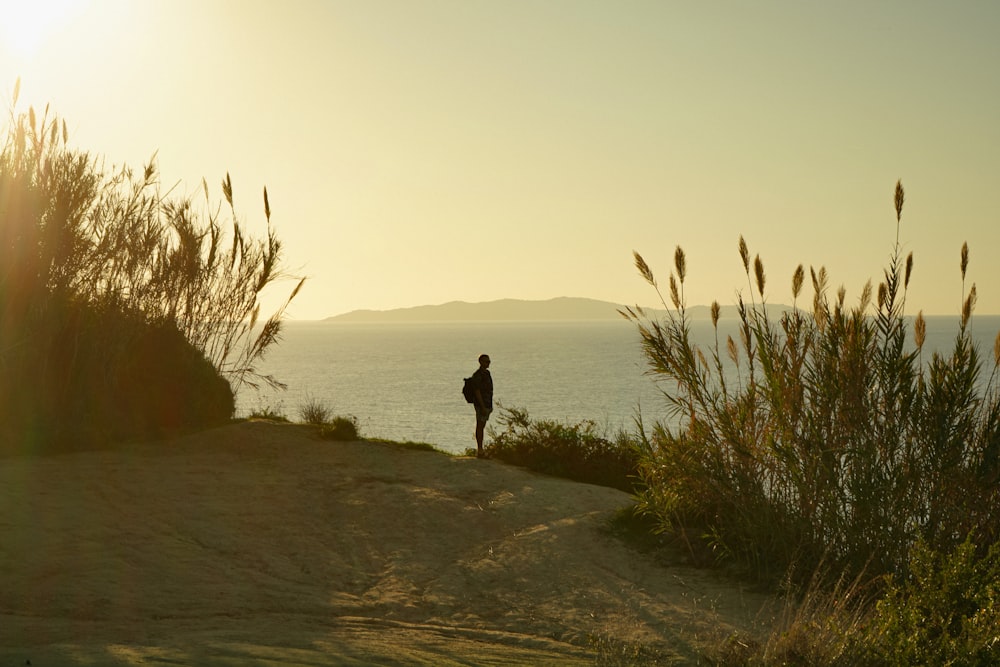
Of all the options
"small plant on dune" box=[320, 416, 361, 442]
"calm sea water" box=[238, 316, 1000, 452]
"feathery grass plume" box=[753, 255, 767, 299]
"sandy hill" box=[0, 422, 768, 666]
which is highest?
"feathery grass plume" box=[753, 255, 767, 299]

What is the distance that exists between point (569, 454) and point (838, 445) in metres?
6.34

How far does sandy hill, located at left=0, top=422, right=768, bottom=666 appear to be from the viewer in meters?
6.93

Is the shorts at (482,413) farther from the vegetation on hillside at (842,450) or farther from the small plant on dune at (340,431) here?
the vegetation on hillside at (842,450)

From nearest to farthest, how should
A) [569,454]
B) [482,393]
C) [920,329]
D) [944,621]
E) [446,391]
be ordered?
[944,621] → [920,329] → [569,454] → [482,393] → [446,391]

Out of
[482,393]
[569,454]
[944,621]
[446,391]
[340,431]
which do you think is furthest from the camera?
[446,391]

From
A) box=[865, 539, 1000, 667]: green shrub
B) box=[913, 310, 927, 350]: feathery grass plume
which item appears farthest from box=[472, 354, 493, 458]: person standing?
box=[865, 539, 1000, 667]: green shrub

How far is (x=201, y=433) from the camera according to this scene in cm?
1570

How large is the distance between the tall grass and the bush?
15.0ft

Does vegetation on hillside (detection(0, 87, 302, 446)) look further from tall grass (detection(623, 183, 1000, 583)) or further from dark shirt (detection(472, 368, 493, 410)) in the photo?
tall grass (detection(623, 183, 1000, 583))

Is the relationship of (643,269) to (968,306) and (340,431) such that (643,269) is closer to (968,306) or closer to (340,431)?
(968,306)

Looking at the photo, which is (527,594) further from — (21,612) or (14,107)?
(14,107)

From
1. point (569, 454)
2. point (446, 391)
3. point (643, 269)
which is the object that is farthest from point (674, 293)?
point (446, 391)

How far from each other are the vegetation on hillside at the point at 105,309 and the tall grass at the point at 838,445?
9065mm

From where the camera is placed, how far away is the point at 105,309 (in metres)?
15.4
